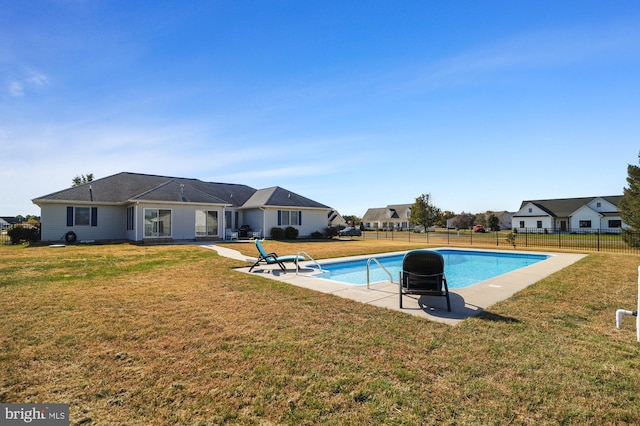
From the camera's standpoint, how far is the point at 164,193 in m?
21.7

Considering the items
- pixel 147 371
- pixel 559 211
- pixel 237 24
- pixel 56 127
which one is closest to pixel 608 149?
pixel 237 24

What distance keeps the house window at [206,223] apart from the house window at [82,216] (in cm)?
693

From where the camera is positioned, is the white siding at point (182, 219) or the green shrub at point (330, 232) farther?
the green shrub at point (330, 232)

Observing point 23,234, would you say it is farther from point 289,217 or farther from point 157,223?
point 289,217

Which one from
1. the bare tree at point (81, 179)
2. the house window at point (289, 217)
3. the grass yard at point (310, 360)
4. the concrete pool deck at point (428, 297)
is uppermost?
the bare tree at point (81, 179)

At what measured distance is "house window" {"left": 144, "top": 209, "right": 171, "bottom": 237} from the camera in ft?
66.8

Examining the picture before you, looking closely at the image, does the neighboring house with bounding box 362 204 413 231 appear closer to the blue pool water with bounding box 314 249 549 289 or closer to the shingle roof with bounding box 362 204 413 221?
the shingle roof with bounding box 362 204 413 221

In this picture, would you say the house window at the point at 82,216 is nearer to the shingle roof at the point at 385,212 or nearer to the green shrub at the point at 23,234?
the green shrub at the point at 23,234

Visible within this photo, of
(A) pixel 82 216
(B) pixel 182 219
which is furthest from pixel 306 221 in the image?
(A) pixel 82 216

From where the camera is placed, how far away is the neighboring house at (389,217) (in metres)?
67.1

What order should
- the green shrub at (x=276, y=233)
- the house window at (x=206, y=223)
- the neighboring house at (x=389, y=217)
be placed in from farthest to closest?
the neighboring house at (x=389, y=217), the green shrub at (x=276, y=233), the house window at (x=206, y=223)

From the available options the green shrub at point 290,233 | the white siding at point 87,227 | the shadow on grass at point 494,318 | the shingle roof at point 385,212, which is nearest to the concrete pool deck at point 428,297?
the shadow on grass at point 494,318

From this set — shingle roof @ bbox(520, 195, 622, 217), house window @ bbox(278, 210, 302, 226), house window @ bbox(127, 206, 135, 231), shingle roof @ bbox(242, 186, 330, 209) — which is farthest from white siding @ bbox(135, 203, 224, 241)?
shingle roof @ bbox(520, 195, 622, 217)

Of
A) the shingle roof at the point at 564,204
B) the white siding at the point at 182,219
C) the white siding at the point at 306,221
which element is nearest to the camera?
the white siding at the point at 182,219
